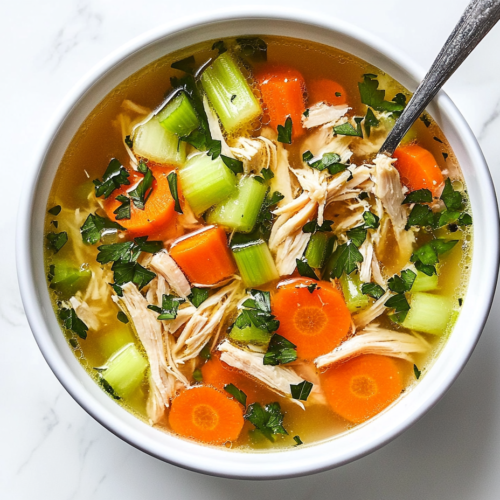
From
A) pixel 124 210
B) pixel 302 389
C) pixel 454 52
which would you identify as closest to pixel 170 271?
pixel 124 210

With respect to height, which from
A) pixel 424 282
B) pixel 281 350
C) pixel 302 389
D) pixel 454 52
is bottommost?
pixel 302 389

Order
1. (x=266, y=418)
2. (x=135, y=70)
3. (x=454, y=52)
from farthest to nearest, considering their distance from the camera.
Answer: (x=266, y=418)
(x=135, y=70)
(x=454, y=52)

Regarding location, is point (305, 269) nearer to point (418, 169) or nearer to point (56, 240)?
point (418, 169)

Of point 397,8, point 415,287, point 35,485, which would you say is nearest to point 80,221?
point 35,485

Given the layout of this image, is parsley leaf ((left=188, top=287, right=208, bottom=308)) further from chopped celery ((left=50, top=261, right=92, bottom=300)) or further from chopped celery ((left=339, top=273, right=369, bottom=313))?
chopped celery ((left=339, top=273, right=369, bottom=313))

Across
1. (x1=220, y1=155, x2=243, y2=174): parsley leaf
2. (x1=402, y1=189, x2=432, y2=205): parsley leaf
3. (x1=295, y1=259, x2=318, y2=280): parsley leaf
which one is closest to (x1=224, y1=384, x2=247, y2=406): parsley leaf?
(x1=295, y1=259, x2=318, y2=280): parsley leaf

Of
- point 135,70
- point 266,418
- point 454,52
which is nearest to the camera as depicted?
point 454,52
